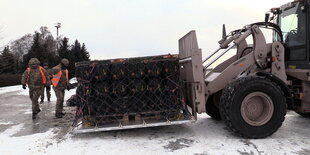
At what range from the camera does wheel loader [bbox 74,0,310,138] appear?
5008mm

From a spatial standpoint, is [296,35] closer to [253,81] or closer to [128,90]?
[253,81]

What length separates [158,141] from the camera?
16.3 feet

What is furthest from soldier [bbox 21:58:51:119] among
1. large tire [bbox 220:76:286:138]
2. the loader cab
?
the loader cab

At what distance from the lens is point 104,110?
539 cm

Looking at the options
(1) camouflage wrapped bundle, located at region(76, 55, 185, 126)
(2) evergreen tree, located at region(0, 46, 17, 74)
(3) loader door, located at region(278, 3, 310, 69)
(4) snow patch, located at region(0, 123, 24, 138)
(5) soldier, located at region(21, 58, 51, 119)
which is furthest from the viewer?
(2) evergreen tree, located at region(0, 46, 17, 74)

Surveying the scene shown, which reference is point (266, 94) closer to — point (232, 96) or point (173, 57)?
point (232, 96)

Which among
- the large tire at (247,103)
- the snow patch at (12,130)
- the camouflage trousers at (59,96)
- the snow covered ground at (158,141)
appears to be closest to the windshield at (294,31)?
the large tire at (247,103)

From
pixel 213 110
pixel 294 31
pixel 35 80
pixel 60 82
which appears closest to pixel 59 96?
pixel 60 82

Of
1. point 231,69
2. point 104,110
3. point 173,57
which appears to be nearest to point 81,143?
point 104,110

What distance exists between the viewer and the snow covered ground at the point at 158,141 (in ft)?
14.8

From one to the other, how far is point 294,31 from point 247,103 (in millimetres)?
2073

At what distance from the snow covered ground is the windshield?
1.64 metres

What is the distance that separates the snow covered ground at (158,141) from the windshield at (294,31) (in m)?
1.64

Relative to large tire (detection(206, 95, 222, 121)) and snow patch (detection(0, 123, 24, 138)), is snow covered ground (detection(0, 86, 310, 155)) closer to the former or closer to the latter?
snow patch (detection(0, 123, 24, 138))
